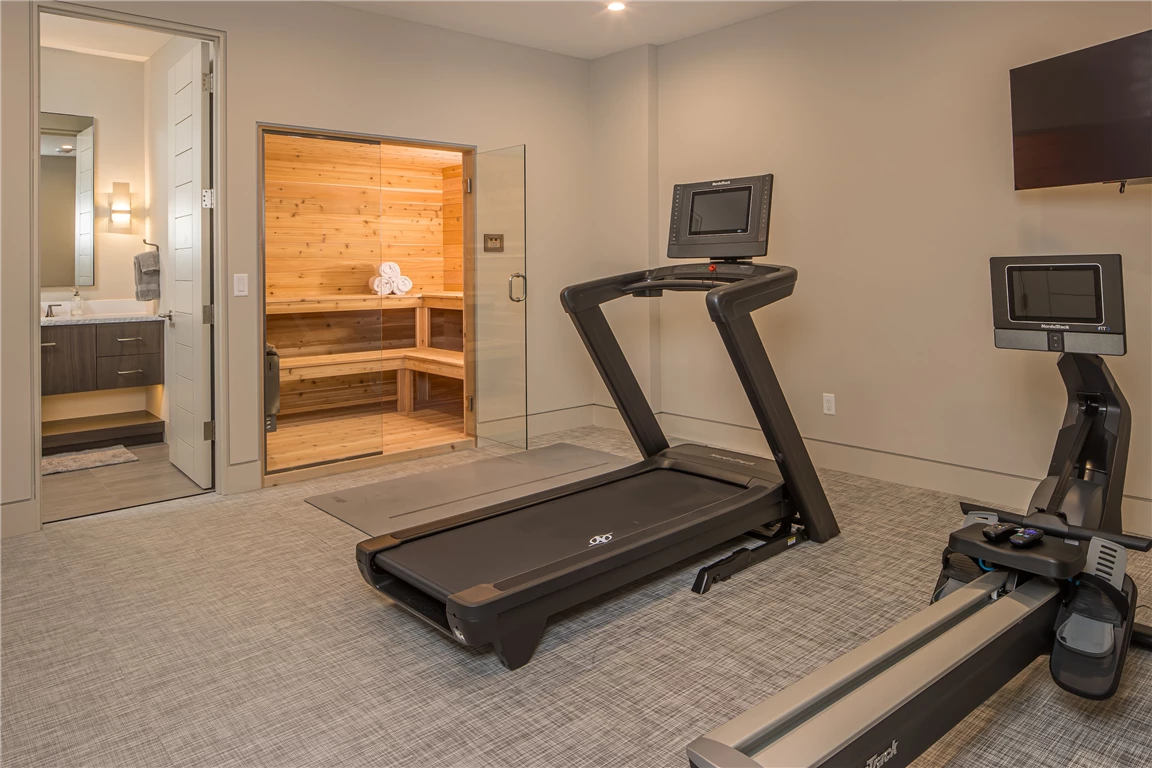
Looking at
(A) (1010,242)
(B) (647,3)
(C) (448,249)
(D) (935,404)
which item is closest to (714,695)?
(D) (935,404)

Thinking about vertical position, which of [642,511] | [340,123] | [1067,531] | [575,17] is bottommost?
[642,511]

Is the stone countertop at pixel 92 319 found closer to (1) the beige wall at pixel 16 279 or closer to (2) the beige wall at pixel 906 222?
(1) the beige wall at pixel 16 279

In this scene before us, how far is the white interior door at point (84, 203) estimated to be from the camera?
18.5 feet

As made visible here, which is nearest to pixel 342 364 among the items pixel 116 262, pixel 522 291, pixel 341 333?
pixel 341 333

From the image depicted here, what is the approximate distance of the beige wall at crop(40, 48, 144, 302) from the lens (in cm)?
552

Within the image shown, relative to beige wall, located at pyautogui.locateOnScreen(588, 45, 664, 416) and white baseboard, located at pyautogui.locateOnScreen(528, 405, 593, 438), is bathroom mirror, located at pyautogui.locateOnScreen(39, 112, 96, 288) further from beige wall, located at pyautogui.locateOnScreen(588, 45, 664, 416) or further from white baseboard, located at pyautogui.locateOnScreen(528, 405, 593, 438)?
beige wall, located at pyautogui.locateOnScreen(588, 45, 664, 416)

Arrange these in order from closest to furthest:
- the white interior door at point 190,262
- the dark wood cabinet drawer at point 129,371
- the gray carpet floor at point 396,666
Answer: the gray carpet floor at point 396,666 < the white interior door at point 190,262 < the dark wood cabinet drawer at point 129,371

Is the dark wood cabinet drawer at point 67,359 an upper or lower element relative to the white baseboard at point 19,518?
upper

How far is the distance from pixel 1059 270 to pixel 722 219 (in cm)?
141

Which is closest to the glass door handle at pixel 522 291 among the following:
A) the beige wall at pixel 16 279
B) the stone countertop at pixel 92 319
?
the stone countertop at pixel 92 319

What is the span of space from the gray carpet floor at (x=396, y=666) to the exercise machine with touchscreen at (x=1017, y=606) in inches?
10.3

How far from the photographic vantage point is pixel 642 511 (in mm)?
3262

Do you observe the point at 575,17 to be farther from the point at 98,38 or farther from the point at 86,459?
A: the point at 86,459

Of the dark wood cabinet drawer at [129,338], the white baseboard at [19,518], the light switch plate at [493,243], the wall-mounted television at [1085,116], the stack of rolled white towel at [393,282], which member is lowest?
the white baseboard at [19,518]
